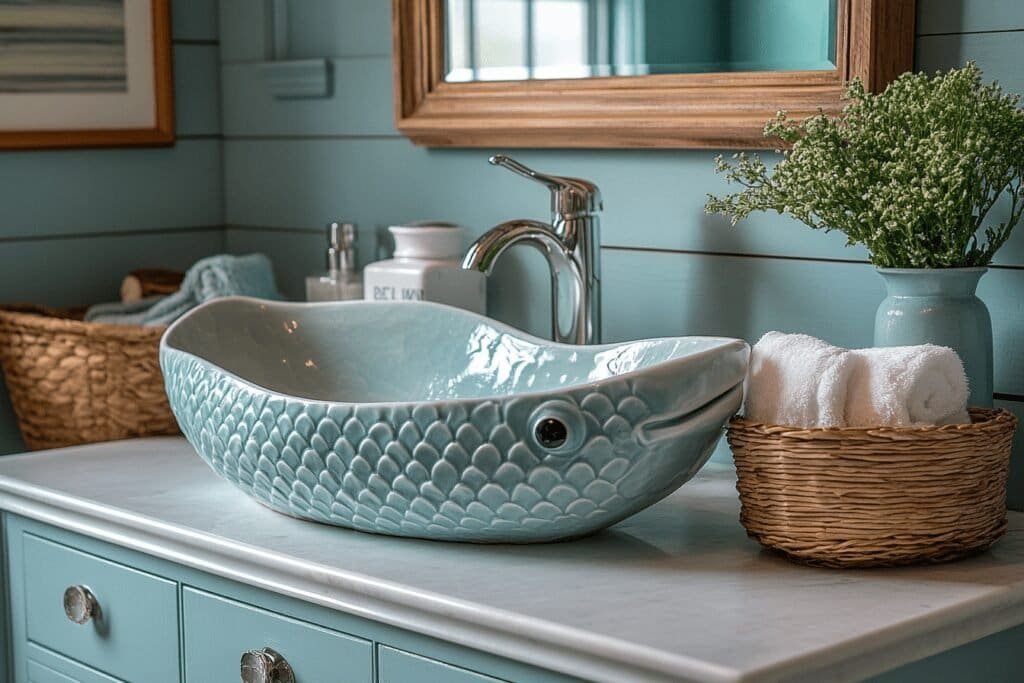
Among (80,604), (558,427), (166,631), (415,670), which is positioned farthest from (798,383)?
(80,604)

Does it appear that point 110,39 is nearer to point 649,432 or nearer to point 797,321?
point 797,321

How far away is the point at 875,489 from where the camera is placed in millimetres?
1066

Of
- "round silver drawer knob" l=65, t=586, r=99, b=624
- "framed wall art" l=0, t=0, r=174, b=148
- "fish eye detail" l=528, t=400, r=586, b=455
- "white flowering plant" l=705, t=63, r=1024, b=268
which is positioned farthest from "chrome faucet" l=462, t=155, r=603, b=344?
"framed wall art" l=0, t=0, r=174, b=148

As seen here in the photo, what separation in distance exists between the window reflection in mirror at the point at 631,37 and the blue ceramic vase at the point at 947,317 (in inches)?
10.4

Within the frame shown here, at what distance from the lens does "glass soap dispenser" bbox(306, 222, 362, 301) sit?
1788 mm

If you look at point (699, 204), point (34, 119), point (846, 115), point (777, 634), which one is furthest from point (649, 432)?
point (34, 119)

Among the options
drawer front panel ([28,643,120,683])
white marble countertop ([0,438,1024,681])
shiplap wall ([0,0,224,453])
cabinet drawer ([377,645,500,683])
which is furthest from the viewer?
shiplap wall ([0,0,224,453])

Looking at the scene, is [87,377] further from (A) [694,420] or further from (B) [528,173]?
(A) [694,420]

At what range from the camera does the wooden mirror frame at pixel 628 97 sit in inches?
52.5

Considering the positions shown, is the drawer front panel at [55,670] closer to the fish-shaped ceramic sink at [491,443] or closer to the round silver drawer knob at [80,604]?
the round silver drawer knob at [80,604]

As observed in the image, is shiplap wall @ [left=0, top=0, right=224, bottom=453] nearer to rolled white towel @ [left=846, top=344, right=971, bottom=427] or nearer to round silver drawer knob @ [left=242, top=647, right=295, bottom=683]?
round silver drawer knob @ [left=242, top=647, right=295, bottom=683]

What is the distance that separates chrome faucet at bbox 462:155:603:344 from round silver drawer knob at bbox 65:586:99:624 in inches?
20.3

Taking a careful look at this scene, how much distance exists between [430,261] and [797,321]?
448 millimetres

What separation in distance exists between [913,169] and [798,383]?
205 millimetres
